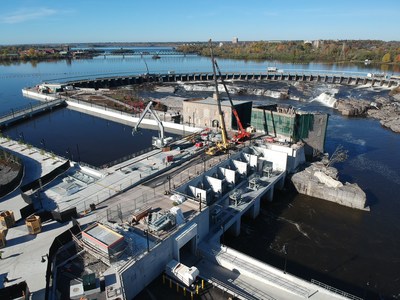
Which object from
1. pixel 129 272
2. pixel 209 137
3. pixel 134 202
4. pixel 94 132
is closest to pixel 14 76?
pixel 94 132

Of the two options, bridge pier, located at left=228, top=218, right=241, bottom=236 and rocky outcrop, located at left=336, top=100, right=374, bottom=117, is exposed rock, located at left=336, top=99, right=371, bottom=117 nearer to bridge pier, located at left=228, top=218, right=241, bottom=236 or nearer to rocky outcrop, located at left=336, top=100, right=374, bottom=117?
rocky outcrop, located at left=336, top=100, right=374, bottom=117

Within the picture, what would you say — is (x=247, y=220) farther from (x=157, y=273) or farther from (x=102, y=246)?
(x=102, y=246)

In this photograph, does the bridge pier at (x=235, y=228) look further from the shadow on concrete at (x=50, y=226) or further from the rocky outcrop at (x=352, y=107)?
the rocky outcrop at (x=352, y=107)

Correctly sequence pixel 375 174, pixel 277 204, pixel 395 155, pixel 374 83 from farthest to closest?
pixel 374 83, pixel 395 155, pixel 375 174, pixel 277 204

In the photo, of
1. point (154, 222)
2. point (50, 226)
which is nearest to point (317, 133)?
point (154, 222)

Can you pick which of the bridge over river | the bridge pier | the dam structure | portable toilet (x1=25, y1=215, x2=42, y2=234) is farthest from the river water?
the bridge over river

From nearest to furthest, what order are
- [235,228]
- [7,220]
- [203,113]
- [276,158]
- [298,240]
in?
[7,220] → [298,240] → [235,228] → [276,158] → [203,113]

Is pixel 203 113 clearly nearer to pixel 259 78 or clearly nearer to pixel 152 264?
pixel 152 264
